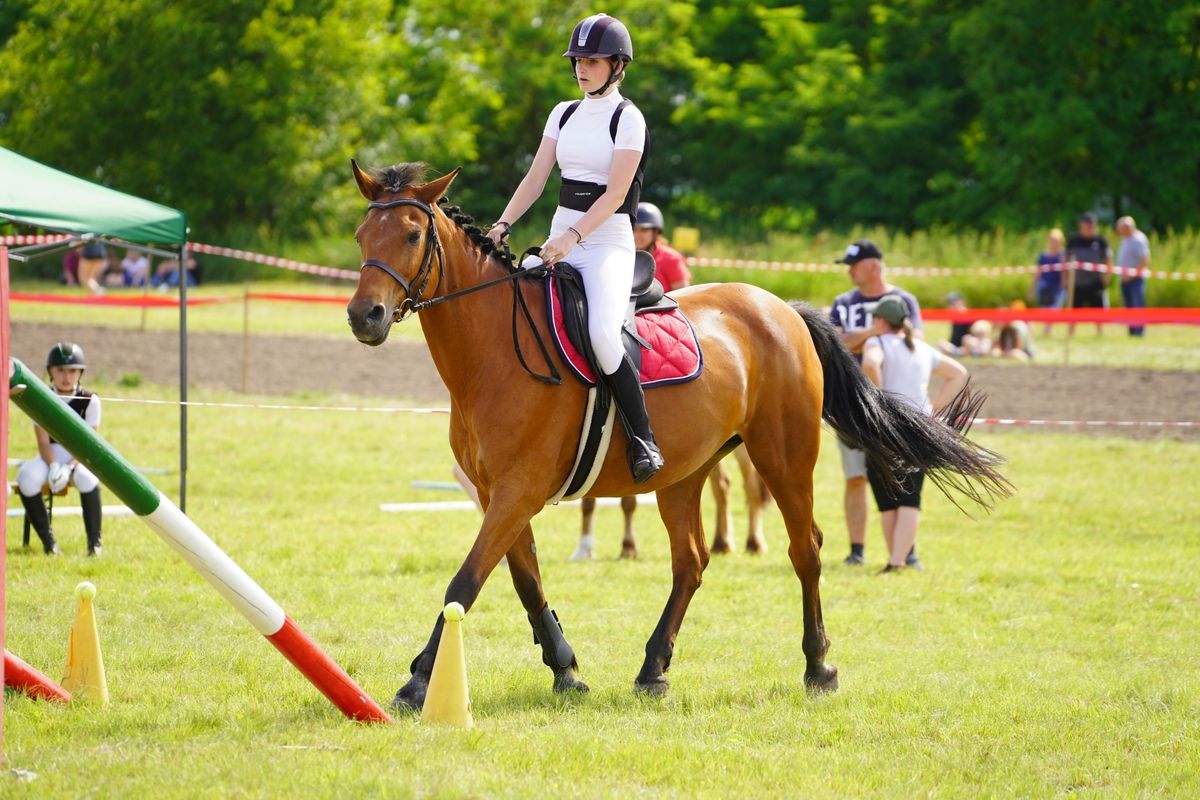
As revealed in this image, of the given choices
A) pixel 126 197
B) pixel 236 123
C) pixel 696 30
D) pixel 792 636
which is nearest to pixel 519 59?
pixel 696 30

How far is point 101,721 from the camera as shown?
5496mm

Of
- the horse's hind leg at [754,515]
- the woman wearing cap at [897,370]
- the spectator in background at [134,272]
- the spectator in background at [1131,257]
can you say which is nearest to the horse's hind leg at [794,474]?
the woman wearing cap at [897,370]

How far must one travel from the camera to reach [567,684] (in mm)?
6324

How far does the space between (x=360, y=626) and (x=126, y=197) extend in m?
4.17

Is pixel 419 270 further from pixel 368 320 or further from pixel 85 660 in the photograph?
pixel 85 660

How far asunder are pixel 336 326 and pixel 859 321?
57.9 ft

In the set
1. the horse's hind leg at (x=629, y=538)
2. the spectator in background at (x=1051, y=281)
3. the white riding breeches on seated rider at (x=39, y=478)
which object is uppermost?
the spectator in background at (x=1051, y=281)

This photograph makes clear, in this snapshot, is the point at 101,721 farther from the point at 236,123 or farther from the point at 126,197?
the point at 236,123

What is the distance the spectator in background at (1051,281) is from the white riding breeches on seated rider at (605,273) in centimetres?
1958

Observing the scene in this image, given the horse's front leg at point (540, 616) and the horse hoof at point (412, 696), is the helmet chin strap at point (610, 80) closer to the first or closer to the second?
the horse's front leg at point (540, 616)

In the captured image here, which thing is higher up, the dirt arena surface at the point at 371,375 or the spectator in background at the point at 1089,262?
the spectator in background at the point at 1089,262

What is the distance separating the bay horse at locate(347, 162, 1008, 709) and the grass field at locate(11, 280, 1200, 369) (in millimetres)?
11383

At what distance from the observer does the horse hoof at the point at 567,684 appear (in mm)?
6312

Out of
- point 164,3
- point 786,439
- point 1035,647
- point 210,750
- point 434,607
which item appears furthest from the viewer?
point 164,3
